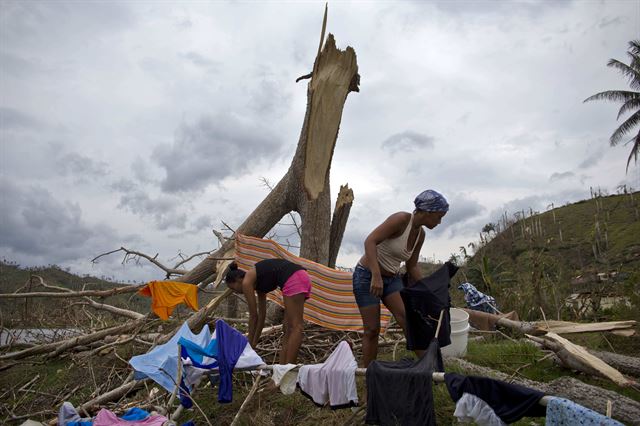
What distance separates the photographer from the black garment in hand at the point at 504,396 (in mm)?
2316

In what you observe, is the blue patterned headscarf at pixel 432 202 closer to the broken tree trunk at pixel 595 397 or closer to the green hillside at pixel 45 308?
the broken tree trunk at pixel 595 397

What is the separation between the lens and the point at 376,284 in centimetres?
354

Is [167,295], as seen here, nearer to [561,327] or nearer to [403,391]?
[403,391]

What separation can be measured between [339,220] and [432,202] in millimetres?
3507

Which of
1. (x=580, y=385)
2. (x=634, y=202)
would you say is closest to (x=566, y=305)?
(x=580, y=385)

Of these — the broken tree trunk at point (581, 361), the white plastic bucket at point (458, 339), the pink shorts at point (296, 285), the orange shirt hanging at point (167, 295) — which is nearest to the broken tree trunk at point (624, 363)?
the broken tree trunk at point (581, 361)

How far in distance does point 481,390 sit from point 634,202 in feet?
83.9

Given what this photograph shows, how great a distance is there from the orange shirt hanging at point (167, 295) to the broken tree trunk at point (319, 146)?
1.03m

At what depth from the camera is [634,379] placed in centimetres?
414

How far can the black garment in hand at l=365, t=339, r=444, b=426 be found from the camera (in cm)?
275

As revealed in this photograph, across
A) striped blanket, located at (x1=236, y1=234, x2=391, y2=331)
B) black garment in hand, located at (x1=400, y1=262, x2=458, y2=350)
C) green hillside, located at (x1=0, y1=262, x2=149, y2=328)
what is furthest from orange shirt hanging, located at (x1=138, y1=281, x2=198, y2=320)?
black garment in hand, located at (x1=400, y1=262, x2=458, y2=350)

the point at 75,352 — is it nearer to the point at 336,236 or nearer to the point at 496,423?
the point at 336,236

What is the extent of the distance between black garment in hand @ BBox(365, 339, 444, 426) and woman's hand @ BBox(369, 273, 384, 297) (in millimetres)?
618

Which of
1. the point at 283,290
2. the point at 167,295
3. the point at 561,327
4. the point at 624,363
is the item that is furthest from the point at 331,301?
the point at 624,363
